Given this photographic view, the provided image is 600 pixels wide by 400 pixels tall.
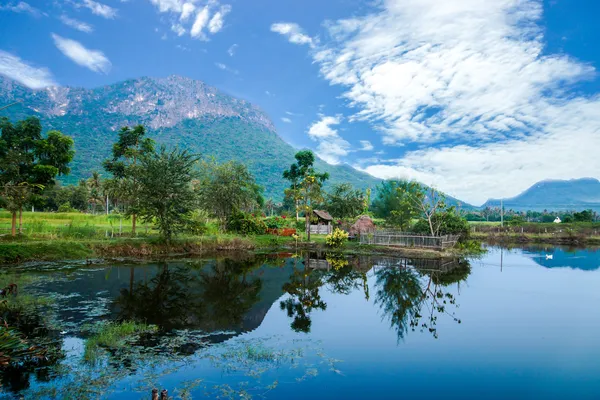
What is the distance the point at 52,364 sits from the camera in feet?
25.4

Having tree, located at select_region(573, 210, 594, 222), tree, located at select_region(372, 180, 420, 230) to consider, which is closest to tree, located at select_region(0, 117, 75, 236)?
tree, located at select_region(372, 180, 420, 230)

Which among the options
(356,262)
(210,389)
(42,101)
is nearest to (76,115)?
(42,101)

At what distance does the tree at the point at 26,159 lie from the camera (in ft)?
79.0

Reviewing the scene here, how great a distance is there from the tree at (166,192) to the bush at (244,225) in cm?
926

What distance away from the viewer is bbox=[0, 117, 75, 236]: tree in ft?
79.0

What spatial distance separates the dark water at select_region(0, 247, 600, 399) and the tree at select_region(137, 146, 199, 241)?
714 cm

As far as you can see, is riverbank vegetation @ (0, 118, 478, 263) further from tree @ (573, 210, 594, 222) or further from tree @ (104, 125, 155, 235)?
tree @ (573, 210, 594, 222)

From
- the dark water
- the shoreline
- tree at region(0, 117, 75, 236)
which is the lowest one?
the dark water

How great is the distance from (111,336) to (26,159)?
77.1 feet

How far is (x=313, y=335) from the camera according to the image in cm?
1081

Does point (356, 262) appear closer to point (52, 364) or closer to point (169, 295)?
point (169, 295)

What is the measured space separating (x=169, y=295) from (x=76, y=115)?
206m

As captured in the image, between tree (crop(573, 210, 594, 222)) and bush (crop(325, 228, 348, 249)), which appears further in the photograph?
tree (crop(573, 210, 594, 222))

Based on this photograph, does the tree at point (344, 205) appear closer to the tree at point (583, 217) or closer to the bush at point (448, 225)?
the bush at point (448, 225)
